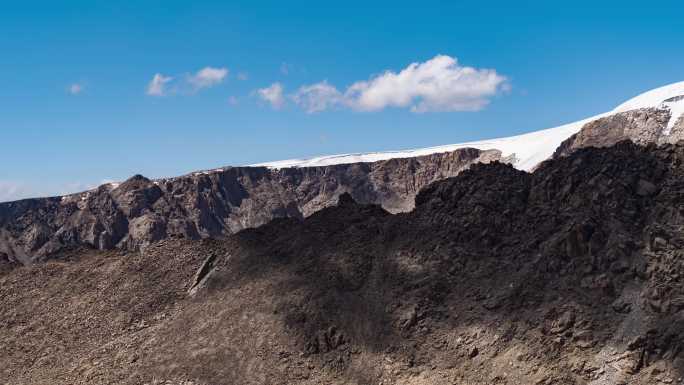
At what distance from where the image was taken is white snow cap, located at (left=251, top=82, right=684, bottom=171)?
102238mm

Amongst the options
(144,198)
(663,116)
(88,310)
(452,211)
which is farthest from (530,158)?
(88,310)

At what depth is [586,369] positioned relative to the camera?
25.4 metres

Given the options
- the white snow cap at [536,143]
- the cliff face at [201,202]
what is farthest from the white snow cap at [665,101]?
the cliff face at [201,202]

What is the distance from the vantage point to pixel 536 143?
133000 mm

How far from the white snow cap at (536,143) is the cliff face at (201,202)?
7299mm

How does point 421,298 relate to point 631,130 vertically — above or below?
below

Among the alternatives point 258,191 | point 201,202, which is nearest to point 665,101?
point 258,191

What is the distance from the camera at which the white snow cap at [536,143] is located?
335 feet

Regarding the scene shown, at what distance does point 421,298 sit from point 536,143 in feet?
352

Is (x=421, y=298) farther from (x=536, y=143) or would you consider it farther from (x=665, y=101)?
(x=536, y=143)

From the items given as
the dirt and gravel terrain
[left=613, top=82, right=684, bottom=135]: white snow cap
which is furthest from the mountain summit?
the dirt and gravel terrain

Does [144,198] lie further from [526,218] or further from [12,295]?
[526,218]

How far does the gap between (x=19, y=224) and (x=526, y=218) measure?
99.4 m

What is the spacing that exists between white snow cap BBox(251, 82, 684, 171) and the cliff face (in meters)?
7.30
